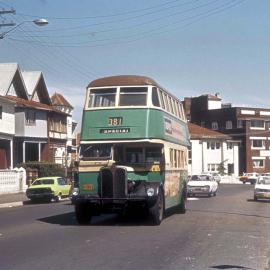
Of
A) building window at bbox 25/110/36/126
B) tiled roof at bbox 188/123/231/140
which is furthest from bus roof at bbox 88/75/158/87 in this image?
tiled roof at bbox 188/123/231/140

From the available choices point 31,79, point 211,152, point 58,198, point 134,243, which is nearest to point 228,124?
point 211,152

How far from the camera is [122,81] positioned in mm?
20250

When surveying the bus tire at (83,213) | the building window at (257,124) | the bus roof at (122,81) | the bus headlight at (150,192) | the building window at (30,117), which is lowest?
the bus tire at (83,213)

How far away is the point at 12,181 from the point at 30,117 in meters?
12.7

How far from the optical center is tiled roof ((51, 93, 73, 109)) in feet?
265

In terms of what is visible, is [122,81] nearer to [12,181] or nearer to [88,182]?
[88,182]

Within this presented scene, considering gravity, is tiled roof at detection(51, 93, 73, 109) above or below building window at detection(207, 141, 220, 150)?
above

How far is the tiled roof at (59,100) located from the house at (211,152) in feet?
63.0

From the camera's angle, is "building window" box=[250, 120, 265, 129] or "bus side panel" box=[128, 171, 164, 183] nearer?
"bus side panel" box=[128, 171, 164, 183]

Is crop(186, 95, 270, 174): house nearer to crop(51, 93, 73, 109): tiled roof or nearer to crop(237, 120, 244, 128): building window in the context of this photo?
crop(237, 120, 244, 128): building window

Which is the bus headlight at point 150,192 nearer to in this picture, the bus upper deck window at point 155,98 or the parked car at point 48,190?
the bus upper deck window at point 155,98

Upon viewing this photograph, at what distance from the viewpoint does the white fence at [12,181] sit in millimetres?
Result: 40106

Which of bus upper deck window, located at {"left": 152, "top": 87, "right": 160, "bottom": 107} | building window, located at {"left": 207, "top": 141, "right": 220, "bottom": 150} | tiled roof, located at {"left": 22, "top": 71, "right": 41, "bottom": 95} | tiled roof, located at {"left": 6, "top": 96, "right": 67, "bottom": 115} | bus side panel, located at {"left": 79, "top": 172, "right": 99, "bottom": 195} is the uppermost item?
tiled roof, located at {"left": 22, "top": 71, "right": 41, "bottom": 95}

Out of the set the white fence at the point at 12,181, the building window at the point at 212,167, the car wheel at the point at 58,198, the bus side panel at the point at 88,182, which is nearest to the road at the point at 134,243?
the bus side panel at the point at 88,182
